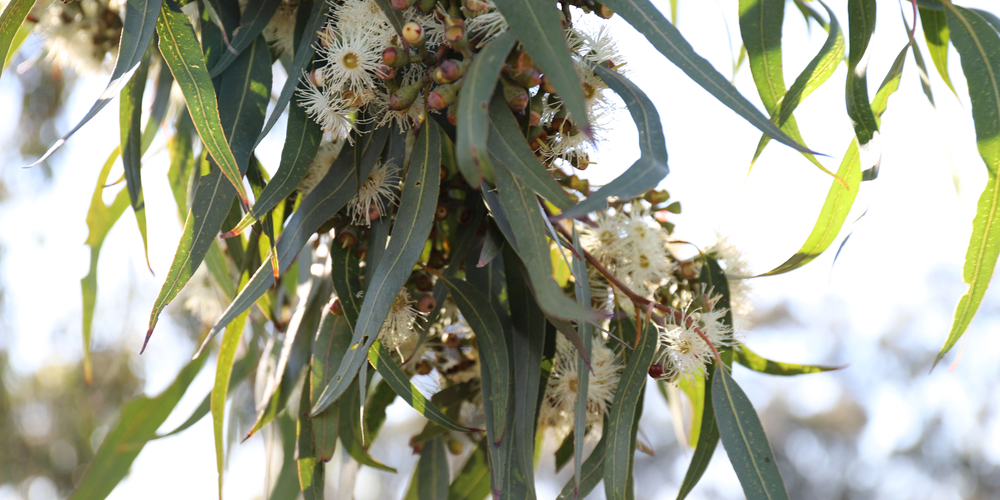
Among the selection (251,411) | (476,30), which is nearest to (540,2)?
(476,30)

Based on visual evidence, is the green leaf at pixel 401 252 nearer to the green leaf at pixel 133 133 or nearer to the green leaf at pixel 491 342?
the green leaf at pixel 491 342

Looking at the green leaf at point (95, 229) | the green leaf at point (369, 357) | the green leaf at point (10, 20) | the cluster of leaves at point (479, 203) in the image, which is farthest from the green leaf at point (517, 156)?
the green leaf at point (95, 229)

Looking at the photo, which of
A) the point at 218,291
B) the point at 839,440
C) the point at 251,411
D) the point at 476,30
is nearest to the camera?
the point at 476,30

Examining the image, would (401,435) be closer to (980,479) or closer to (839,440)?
(839,440)

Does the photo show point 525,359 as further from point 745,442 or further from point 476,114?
point 476,114

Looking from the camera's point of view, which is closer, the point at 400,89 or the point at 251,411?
the point at 400,89

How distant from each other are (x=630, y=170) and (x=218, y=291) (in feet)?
2.72

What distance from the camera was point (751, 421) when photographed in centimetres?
56

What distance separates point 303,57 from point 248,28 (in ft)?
0.29

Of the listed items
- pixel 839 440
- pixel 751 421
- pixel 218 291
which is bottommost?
pixel 751 421

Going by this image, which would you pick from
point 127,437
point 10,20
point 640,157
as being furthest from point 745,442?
point 127,437

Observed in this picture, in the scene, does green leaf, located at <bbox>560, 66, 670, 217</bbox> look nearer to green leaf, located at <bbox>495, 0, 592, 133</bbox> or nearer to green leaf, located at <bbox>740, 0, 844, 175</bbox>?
green leaf, located at <bbox>495, 0, 592, 133</bbox>

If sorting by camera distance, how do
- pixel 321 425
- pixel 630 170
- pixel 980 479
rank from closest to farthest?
pixel 630 170 < pixel 321 425 < pixel 980 479

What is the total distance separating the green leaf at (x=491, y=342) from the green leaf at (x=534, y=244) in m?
0.19
